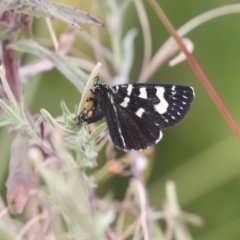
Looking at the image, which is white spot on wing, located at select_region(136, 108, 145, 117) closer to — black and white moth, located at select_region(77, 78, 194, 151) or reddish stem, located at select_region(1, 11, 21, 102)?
black and white moth, located at select_region(77, 78, 194, 151)

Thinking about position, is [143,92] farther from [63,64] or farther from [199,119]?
[199,119]

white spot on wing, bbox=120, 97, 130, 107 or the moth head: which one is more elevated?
the moth head

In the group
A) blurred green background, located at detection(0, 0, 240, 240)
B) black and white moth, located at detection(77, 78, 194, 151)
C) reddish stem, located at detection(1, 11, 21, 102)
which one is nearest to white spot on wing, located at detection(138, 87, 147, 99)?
black and white moth, located at detection(77, 78, 194, 151)

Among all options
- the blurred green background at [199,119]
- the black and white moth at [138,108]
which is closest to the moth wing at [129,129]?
the black and white moth at [138,108]

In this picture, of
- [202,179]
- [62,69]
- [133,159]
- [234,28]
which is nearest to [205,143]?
[202,179]

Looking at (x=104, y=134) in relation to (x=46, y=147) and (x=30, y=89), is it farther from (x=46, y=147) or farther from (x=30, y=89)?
(x=30, y=89)

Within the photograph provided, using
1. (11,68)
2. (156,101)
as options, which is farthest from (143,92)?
(11,68)
